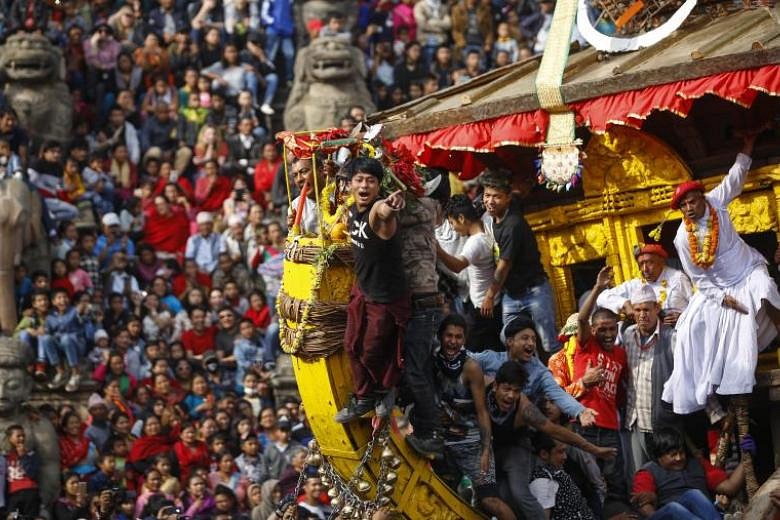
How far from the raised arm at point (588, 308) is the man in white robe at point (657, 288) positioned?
18 centimetres

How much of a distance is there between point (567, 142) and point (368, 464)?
9.89 feet

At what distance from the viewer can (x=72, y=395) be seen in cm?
2136

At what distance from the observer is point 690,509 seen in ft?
46.2

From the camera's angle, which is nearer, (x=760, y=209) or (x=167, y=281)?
(x=760, y=209)

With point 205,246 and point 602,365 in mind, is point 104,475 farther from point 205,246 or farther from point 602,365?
point 602,365

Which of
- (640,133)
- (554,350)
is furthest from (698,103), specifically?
(554,350)

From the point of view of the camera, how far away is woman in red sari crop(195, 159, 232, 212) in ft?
81.7

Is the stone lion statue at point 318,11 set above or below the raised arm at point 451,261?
above

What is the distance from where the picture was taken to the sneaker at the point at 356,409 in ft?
45.0

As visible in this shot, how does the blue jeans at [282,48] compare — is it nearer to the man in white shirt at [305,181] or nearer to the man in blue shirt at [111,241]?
the man in blue shirt at [111,241]

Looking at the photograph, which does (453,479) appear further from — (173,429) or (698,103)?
(173,429)

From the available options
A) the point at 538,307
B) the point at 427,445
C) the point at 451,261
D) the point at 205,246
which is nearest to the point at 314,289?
the point at 427,445

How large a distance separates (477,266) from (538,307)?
1.86 feet

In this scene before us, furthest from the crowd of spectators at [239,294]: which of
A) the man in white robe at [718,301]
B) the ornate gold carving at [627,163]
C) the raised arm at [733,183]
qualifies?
the raised arm at [733,183]
